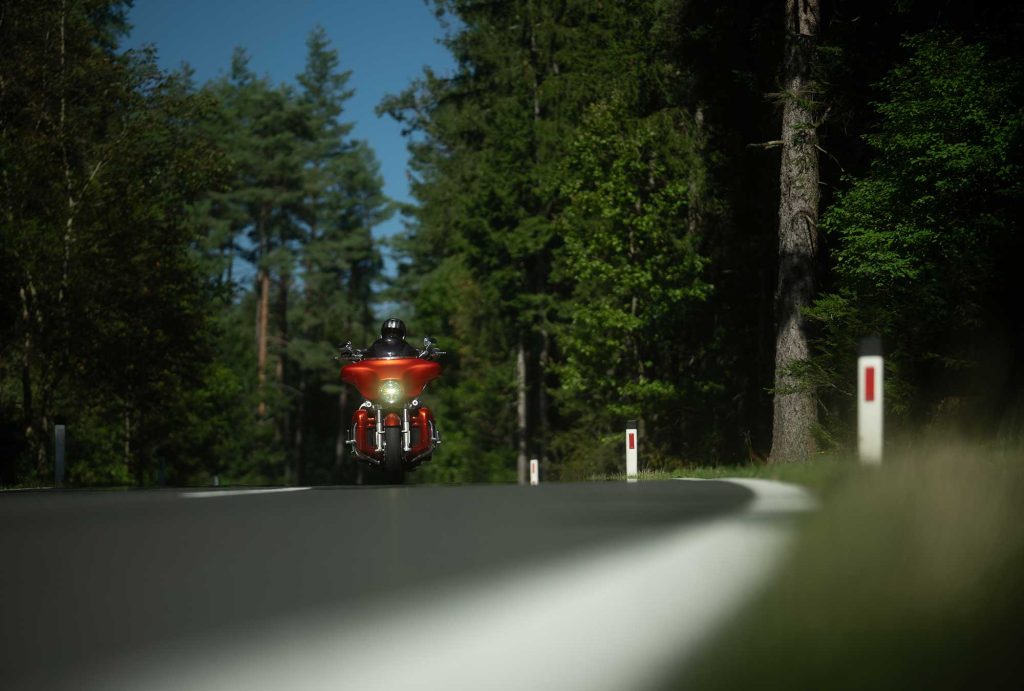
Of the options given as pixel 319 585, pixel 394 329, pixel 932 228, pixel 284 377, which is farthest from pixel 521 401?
pixel 319 585

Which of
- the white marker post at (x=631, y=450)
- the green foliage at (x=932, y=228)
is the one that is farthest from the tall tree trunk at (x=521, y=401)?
the white marker post at (x=631, y=450)

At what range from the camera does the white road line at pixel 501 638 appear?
4.14m

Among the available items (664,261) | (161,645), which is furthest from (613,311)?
(161,645)

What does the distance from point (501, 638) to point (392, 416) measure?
13387mm

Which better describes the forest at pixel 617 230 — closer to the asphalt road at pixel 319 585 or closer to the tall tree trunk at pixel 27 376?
the tall tree trunk at pixel 27 376

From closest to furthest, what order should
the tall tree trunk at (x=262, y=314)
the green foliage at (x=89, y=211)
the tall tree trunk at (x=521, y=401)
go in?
the green foliage at (x=89, y=211)
the tall tree trunk at (x=521, y=401)
the tall tree trunk at (x=262, y=314)

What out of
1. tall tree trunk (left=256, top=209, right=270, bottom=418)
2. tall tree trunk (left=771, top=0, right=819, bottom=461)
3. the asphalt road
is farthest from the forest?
tall tree trunk (left=256, top=209, right=270, bottom=418)

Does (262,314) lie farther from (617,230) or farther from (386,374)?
(386,374)

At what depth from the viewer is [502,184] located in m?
56.2

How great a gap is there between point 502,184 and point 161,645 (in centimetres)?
5191

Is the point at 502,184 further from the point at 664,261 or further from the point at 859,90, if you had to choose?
the point at 859,90

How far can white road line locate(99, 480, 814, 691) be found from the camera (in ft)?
13.6

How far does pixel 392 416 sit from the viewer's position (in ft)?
59.5

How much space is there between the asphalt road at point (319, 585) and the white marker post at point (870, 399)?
1027 millimetres
